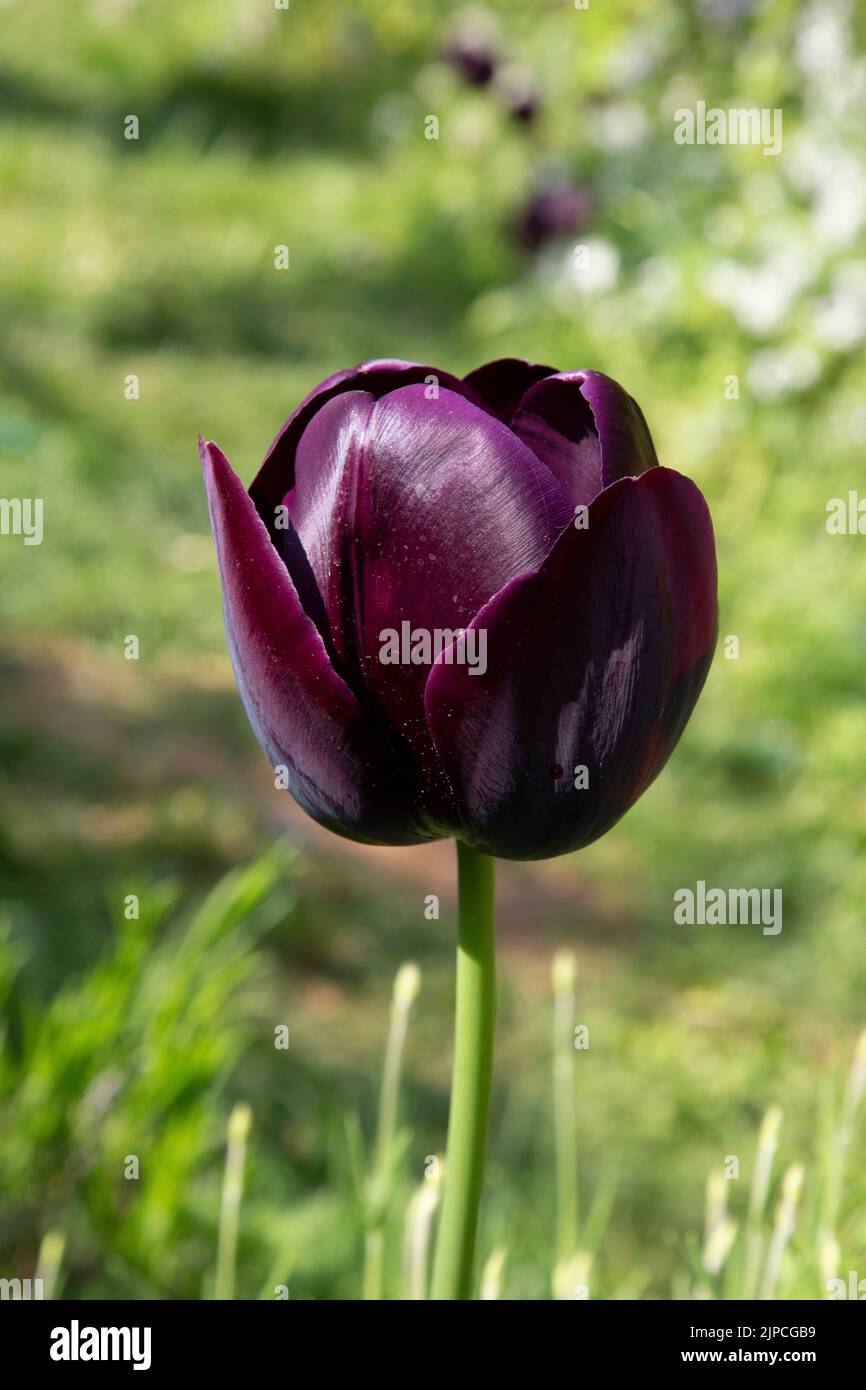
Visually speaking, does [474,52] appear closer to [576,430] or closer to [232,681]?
[232,681]

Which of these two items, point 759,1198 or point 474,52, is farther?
point 474,52

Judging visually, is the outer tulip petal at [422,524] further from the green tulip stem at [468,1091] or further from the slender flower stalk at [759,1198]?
the slender flower stalk at [759,1198]

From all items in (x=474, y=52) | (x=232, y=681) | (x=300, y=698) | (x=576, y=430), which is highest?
(x=474, y=52)

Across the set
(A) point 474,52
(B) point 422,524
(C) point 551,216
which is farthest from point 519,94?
(B) point 422,524

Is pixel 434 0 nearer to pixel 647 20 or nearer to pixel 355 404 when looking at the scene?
pixel 647 20

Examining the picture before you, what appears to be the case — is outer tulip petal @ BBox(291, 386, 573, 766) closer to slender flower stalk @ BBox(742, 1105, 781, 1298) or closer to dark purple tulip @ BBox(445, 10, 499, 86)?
slender flower stalk @ BBox(742, 1105, 781, 1298)
